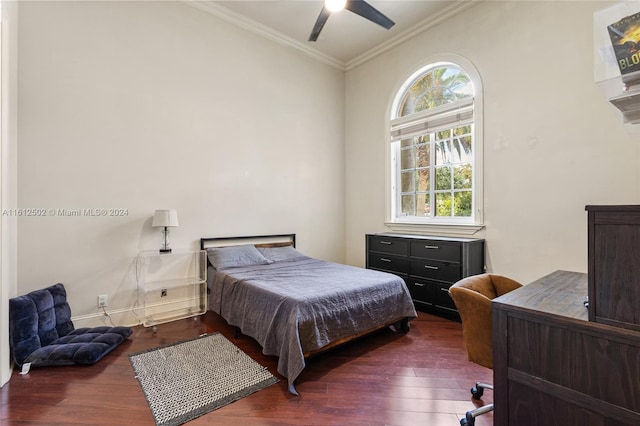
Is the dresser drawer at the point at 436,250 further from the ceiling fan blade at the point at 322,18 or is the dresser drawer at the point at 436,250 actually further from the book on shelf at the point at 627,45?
the ceiling fan blade at the point at 322,18

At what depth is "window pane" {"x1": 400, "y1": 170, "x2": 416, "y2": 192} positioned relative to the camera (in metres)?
4.17

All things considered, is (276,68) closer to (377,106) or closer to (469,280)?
(377,106)

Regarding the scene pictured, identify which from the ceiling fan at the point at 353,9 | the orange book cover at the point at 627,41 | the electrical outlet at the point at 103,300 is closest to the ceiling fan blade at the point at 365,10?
the ceiling fan at the point at 353,9

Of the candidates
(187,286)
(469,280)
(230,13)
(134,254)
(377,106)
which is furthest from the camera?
(377,106)

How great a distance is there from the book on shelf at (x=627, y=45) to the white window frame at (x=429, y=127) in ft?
8.27

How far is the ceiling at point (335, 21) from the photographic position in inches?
138

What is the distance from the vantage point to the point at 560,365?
1089 millimetres

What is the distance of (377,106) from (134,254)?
385cm

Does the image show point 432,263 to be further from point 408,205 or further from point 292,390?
point 292,390

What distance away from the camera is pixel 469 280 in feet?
6.31

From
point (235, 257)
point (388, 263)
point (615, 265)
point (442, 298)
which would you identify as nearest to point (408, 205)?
point (388, 263)

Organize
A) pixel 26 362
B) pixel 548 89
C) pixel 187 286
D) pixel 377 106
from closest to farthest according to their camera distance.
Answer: pixel 26 362
pixel 548 89
pixel 187 286
pixel 377 106

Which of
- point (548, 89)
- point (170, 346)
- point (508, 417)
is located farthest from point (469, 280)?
point (170, 346)

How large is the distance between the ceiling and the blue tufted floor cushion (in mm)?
3482
